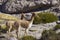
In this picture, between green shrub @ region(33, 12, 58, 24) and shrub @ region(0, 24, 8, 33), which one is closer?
shrub @ region(0, 24, 8, 33)

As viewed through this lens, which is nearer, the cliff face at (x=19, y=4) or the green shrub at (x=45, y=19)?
the green shrub at (x=45, y=19)

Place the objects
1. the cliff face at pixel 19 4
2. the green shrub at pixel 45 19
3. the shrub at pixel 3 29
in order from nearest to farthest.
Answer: the shrub at pixel 3 29 < the green shrub at pixel 45 19 < the cliff face at pixel 19 4

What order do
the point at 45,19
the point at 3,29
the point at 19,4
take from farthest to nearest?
1. the point at 19,4
2. the point at 45,19
3. the point at 3,29

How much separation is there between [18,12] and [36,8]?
2.49m

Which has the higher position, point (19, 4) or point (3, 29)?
point (19, 4)

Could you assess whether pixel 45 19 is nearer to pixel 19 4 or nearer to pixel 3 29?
pixel 3 29

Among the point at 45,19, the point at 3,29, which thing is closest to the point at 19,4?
the point at 45,19

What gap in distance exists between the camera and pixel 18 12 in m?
34.6

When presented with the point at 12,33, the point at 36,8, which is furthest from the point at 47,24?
the point at 36,8

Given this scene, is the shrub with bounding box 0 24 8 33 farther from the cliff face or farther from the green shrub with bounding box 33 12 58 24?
the cliff face

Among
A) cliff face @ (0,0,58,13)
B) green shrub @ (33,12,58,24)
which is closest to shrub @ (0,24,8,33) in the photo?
green shrub @ (33,12,58,24)

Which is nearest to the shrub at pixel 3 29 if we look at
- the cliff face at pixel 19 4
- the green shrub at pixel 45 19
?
the green shrub at pixel 45 19

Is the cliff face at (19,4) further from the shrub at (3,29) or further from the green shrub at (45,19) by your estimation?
the shrub at (3,29)

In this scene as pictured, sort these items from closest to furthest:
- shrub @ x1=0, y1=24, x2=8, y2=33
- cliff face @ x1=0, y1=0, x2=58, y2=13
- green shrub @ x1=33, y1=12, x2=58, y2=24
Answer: shrub @ x1=0, y1=24, x2=8, y2=33
green shrub @ x1=33, y1=12, x2=58, y2=24
cliff face @ x1=0, y1=0, x2=58, y2=13
